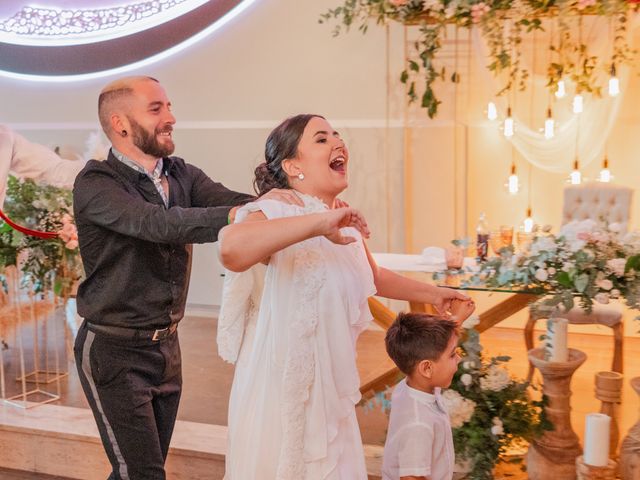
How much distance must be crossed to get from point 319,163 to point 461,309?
2.12 ft

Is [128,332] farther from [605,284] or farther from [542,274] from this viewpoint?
[605,284]

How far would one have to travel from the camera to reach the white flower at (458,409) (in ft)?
9.56

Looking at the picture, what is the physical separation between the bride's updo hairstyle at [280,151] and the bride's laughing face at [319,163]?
19 mm

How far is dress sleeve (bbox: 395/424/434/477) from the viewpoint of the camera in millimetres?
2285

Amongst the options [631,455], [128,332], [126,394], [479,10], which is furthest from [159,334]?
[479,10]

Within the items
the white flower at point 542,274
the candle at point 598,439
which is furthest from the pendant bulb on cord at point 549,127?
the candle at point 598,439

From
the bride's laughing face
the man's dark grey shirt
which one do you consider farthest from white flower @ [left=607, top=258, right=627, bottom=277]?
the man's dark grey shirt

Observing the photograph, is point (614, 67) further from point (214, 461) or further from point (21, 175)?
point (21, 175)

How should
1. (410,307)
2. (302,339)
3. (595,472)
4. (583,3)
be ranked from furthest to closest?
(583,3), (410,307), (595,472), (302,339)

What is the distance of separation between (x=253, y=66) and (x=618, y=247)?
383 cm

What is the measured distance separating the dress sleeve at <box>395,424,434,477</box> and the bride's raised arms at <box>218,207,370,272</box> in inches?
28.4

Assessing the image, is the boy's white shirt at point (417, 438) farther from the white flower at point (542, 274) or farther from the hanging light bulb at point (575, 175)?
the hanging light bulb at point (575, 175)

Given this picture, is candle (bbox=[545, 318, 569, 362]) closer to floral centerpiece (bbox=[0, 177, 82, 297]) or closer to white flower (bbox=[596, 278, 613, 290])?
white flower (bbox=[596, 278, 613, 290])

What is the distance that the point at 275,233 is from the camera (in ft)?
6.04
